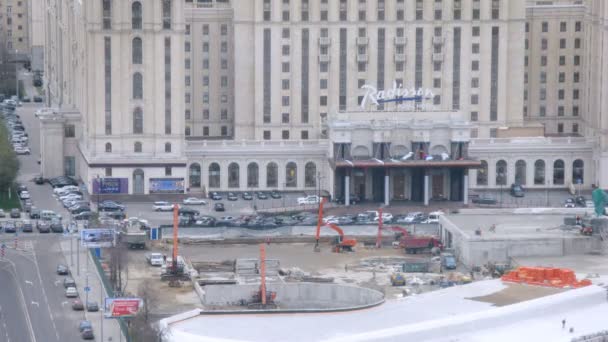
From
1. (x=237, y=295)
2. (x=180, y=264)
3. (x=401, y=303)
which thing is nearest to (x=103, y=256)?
(x=180, y=264)

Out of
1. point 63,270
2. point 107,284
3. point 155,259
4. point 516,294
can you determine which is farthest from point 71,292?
point 516,294

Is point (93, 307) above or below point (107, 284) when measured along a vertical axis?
below

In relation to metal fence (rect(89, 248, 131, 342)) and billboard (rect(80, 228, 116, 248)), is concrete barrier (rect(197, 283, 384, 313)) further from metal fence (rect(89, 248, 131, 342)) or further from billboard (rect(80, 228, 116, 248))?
billboard (rect(80, 228, 116, 248))

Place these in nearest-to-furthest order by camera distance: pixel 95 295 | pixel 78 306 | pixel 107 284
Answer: pixel 78 306 → pixel 95 295 → pixel 107 284

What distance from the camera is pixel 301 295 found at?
180125mm

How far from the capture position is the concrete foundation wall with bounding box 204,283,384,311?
179 meters

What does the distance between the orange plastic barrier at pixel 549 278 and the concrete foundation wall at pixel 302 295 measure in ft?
36.3

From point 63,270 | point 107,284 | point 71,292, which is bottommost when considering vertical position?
point 71,292

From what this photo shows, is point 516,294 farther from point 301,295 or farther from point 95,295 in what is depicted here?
point 95,295

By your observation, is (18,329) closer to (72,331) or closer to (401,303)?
(72,331)

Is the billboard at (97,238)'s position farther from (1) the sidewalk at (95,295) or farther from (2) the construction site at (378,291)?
(2) the construction site at (378,291)

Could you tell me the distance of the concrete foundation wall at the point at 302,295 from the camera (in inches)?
7047

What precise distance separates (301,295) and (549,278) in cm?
1884

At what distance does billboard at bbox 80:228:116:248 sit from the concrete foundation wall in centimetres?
1873
